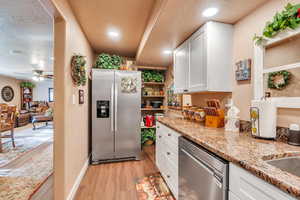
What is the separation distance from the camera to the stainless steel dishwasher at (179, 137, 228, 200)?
35.7 inches

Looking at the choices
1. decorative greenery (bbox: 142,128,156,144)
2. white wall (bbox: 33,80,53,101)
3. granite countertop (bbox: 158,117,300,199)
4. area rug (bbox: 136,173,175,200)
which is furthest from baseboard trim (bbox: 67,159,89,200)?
white wall (bbox: 33,80,53,101)

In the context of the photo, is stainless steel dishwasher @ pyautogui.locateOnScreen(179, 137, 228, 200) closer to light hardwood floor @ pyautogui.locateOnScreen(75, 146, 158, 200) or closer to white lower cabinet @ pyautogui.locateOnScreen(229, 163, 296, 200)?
white lower cabinet @ pyautogui.locateOnScreen(229, 163, 296, 200)

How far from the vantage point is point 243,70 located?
1.53 m

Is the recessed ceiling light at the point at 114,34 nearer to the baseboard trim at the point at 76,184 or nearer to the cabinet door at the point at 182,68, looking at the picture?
the cabinet door at the point at 182,68

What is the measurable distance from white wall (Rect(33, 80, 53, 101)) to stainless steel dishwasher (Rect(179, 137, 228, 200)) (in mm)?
9749

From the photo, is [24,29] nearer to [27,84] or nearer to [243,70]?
[243,70]

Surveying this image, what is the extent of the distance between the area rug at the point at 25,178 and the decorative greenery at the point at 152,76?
8.95ft

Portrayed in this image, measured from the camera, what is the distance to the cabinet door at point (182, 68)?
211 cm

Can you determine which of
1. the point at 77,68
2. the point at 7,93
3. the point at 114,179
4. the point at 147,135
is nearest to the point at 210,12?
the point at 77,68

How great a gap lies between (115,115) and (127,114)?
0.79 ft

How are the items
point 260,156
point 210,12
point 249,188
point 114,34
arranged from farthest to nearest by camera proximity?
point 114,34 < point 210,12 < point 260,156 < point 249,188

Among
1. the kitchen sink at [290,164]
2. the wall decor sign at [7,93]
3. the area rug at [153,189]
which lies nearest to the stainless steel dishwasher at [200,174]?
the kitchen sink at [290,164]

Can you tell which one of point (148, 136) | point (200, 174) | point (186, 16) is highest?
point (186, 16)

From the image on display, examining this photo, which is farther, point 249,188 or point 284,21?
point 284,21
